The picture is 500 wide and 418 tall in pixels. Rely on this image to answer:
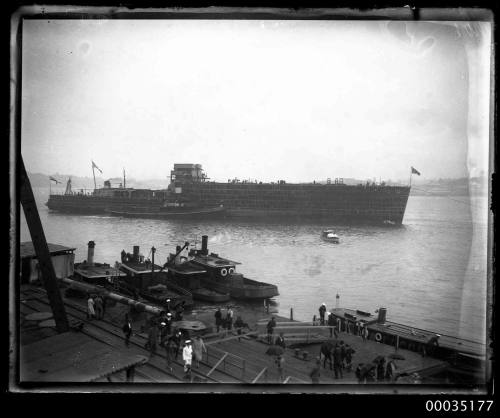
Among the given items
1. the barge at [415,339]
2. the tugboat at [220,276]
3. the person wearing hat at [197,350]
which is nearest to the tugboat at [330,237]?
the tugboat at [220,276]

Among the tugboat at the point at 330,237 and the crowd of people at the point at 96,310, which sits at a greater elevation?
the tugboat at the point at 330,237

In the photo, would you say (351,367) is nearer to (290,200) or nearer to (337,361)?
(337,361)

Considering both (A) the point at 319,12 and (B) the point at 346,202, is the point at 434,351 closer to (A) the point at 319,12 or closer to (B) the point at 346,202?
(A) the point at 319,12

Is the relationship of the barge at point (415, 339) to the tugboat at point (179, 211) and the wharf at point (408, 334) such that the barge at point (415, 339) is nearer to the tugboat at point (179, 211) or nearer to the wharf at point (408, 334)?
the wharf at point (408, 334)

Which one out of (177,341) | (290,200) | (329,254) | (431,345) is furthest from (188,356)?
(290,200)
